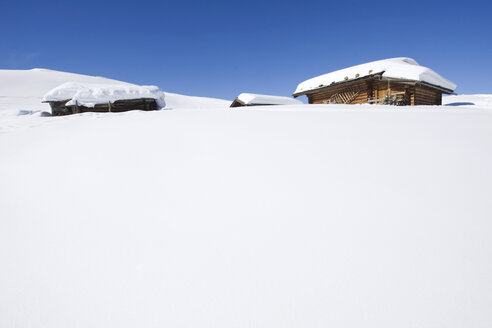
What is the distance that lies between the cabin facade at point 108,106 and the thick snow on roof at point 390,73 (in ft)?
30.3

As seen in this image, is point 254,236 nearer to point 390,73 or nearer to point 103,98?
point 390,73

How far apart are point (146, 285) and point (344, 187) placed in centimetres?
127

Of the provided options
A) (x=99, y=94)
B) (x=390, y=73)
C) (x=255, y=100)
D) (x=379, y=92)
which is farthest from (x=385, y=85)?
(x=99, y=94)

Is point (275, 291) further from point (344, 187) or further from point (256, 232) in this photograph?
point (344, 187)

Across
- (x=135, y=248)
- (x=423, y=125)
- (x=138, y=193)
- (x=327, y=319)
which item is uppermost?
(x=423, y=125)

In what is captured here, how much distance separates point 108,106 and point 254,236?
44.9 feet

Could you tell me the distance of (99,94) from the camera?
39.3 ft

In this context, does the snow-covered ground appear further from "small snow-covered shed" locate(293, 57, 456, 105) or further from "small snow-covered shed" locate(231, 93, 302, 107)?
"small snow-covered shed" locate(231, 93, 302, 107)

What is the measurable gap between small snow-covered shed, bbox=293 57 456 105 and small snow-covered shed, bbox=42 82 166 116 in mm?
9146

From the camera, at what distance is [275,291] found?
36.7 inches

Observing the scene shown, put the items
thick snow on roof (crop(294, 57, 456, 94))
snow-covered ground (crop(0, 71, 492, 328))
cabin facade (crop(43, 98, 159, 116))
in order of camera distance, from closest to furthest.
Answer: snow-covered ground (crop(0, 71, 492, 328))
thick snow on roof (crop(294, 57, 456, 94))
cabin facade (crop(43, 98, 159, 116))

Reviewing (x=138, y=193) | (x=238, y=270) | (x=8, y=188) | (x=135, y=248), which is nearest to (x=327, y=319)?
(x=238, y=270)

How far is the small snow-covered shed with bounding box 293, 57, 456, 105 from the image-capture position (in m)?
10.1

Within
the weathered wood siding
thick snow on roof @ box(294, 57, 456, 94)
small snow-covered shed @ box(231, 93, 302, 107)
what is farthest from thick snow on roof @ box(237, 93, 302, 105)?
the weathered wood siding
